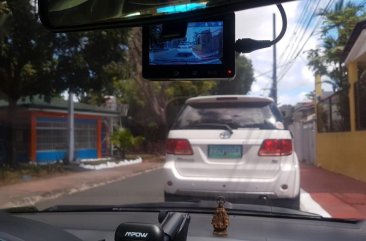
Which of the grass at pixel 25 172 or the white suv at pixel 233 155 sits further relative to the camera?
the grass at pixel 25 172

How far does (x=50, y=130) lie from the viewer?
87.7ft

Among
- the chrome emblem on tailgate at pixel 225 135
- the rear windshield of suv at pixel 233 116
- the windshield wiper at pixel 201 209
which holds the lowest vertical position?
the windshield wiper at pixel 201 209

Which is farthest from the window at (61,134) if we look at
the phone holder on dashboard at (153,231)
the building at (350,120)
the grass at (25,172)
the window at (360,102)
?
the phone holder on dashboard at (153,231)

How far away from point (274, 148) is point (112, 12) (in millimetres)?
4617

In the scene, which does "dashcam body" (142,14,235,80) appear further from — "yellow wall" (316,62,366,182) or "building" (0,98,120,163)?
"building" (0,98,120,163)

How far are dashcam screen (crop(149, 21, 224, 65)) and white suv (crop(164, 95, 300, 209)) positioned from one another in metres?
4.03

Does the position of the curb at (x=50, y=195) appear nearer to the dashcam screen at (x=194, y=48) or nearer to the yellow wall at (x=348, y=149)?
the yellow wall at (x=348, y=149)

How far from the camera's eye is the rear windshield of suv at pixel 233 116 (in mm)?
6996

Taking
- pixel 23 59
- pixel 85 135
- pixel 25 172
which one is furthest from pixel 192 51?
pixel 85 135

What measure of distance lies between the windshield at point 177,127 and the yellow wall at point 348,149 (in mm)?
57

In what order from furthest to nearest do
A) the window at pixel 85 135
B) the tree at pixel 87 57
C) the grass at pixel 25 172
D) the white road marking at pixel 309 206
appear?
the window at pixel 85 135, the tree at pixel 87 57, the grass at pixel 25 172, the white road marking at pixel 309 206

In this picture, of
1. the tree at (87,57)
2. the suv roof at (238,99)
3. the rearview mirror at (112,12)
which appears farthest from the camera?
the tree at (87,57)

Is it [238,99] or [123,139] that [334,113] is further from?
[123,139]

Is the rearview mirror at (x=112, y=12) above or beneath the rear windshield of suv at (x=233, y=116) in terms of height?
above
